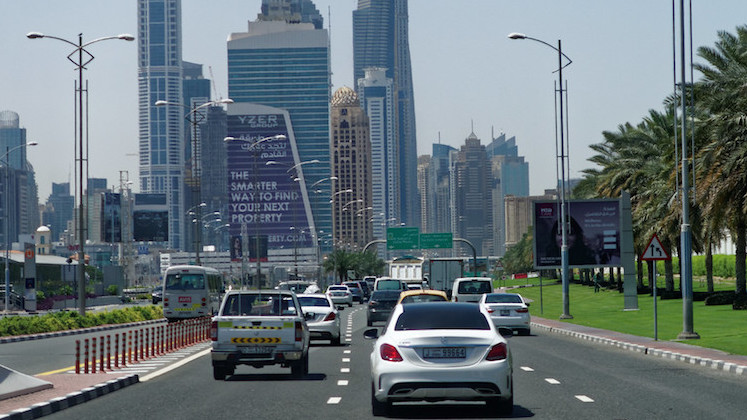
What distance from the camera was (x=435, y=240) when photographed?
121 m

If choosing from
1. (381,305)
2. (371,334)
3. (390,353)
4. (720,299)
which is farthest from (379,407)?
(720,299)

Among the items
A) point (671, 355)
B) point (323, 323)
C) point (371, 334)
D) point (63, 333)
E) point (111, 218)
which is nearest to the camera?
point (371, 334)

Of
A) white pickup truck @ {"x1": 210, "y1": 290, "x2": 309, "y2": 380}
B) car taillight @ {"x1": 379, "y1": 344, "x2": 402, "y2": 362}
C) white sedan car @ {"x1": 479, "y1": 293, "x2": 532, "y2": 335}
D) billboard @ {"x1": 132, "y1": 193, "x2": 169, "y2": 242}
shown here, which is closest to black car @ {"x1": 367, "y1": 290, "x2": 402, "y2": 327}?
white sedan car @ {"x1": 479, "y1": 293, "x2": 532, "y2": 335}

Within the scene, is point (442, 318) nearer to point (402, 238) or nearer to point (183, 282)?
point (183, 282)

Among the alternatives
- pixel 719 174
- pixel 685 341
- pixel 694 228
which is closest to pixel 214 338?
pixel 685 341

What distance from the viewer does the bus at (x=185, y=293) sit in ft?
182

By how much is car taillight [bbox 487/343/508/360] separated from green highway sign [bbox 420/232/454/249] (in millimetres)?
104814

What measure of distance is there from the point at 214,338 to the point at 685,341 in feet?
48.8

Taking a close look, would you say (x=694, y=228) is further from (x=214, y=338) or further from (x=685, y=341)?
(x=214, y=338)

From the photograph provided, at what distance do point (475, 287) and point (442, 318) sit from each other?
33012mm

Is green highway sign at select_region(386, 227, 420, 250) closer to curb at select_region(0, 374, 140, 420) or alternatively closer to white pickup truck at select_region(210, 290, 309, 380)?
white pickup truck at select_region(210, 290, 309, 380)

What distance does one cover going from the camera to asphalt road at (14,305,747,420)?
15203 millimetres

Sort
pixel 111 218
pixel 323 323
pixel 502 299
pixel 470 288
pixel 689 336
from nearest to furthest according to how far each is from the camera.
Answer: pixel 689 336 < pixel 323 323 < pixel 502 299 < pixel 470 288 < pixel 111 218

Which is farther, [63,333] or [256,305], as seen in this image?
[63,333]
